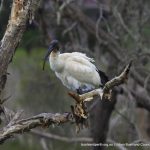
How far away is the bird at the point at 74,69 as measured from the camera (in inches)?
212

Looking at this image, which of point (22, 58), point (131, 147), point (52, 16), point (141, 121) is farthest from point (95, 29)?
point (22, 58)

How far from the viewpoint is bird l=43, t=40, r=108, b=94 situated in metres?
5.38

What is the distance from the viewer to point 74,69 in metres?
5.52

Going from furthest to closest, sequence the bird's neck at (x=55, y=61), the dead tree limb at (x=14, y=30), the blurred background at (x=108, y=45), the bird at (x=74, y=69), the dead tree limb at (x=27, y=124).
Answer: the blurred background at (x=108, y=45)
the bird's neck at (x=55, y=61)
the bird at (x=74, y=69)
the dead tree limb at (x=14, y=30)
the dead tree limb at (x=27, y=124)

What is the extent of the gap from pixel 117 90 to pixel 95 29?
0.88 m

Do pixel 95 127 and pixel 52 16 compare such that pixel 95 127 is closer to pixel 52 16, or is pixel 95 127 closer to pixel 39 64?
pixel 52 16

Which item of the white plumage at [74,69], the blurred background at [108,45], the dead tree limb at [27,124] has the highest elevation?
the blurred background at [108,45]

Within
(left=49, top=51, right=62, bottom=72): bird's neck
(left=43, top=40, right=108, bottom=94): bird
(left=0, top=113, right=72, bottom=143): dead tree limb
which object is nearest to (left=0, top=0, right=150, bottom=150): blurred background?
(left=43, top=40, right=108, bottom=94): bird

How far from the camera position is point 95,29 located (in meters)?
8.51

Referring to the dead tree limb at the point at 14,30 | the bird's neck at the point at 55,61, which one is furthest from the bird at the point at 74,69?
the dead tree limb at the point at 14,30

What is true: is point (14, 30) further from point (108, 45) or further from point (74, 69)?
point (108, 45)

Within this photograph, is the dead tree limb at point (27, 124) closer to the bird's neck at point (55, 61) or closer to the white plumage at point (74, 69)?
the white plumage at point (74, 69)

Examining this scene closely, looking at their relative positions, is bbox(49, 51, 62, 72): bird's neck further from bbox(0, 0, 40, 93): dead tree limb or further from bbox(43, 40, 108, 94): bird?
bbox(0, 0, 40, 93): dead tree limb

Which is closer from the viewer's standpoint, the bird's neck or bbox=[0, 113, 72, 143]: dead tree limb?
bbox=[0, 113, 72, 143]: dead tree limb
